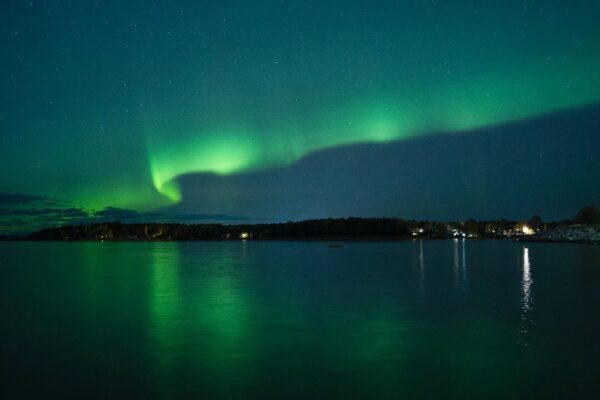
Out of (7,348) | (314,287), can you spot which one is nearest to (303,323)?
(7,348)

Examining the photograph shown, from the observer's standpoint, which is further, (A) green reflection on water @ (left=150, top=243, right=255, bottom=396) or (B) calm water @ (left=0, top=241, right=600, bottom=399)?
(A) green reflection on water @ (left=150, top=243, right=255, bottom=396)

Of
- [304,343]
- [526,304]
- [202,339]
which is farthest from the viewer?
[526,304]

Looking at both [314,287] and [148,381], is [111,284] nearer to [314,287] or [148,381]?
[314,287]

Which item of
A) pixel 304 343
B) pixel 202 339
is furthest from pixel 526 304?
pixel 202 339

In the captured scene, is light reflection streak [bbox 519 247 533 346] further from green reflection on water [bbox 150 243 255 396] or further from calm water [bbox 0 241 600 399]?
green reflection on water [bbox 150 243 255 396]

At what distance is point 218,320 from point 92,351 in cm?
736

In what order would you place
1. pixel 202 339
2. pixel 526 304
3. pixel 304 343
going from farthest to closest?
1. pixel 526 304
2. pixel 202 339
3. pixel 304 343

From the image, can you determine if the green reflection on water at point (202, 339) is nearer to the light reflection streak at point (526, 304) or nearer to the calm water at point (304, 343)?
the calm water at point (304, 343)

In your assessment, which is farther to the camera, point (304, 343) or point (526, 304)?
point (526, 304)

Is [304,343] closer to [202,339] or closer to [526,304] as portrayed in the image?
[202,339]

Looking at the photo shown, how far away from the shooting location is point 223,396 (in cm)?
1406

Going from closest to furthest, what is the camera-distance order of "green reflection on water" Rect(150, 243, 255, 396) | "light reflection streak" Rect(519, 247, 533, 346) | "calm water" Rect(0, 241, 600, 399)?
"calm water" Rect(0, 241, 600, 399) → "green reflection on water" Rect(150, 243, 255, 396) → "light reflection streak" Rect(519, 247, 533, 346)

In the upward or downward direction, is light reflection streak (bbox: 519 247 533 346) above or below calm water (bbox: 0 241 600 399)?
below

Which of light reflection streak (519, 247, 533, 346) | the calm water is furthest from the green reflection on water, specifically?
light reflection streak (519, 247, 533, 346)
